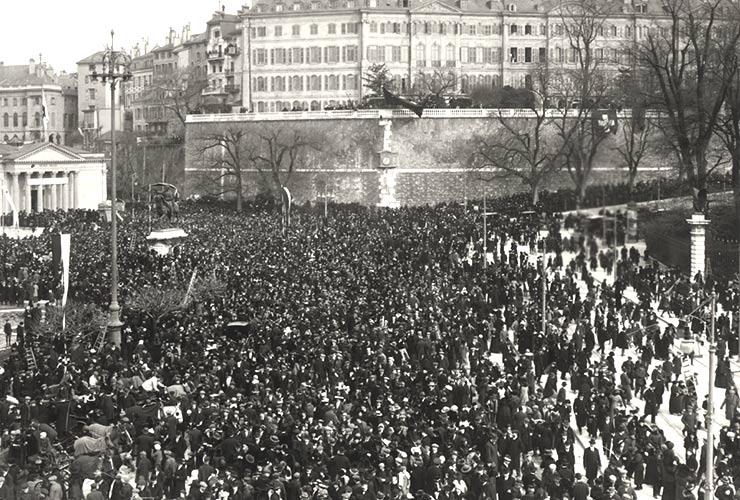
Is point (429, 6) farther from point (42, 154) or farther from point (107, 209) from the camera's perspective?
point (107, 209)

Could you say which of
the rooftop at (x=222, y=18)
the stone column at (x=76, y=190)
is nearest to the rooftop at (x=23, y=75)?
the rooftop at (x=222, y=18)

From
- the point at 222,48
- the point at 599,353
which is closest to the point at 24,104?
the point at 222,48

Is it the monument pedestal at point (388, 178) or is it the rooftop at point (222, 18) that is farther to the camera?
the rooftop at point (222, 18)

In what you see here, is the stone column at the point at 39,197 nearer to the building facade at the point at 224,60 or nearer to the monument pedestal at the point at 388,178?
the building facade at the point at 224,60

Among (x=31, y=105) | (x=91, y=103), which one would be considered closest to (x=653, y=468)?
(x=91, y=103)

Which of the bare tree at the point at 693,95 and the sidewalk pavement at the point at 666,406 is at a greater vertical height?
the bare tree at the point at 693,95

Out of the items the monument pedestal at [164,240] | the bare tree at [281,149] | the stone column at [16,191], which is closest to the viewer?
the monument pedestal at [164,240]

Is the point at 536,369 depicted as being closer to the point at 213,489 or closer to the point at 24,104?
the point at 213,489

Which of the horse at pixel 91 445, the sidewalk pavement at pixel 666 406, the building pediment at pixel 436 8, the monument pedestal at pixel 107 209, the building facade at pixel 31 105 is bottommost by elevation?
the sidewalk pavement at pixel 666 406
